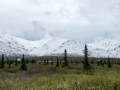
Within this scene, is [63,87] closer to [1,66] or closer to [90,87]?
[90,87]

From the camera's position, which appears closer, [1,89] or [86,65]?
[1,89]

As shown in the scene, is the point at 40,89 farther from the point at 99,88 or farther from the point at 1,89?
the point at 99,88

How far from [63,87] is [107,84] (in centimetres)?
384

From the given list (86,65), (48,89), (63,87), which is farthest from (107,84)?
(86,65)

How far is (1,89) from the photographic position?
56.4 feet

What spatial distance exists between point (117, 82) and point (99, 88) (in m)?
1.95

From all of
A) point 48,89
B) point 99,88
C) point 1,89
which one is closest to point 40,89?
point 48,89

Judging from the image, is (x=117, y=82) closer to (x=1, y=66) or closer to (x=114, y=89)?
(x=114, y=89)

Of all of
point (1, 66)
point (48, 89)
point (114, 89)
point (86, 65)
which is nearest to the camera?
point (114, 89)

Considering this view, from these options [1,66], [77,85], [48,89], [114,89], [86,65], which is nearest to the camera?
[114,89]

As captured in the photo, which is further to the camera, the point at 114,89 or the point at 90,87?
the point at 90,87

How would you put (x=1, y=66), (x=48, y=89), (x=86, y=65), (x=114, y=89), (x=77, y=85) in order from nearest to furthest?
(x=114, y=89) < (x=48, y=89) < (x=77, y=85) < (x=86, y=65) < (x=1, y=66)

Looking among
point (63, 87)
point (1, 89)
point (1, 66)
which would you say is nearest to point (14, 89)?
point (1, 89)

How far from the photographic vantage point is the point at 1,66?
309ft
